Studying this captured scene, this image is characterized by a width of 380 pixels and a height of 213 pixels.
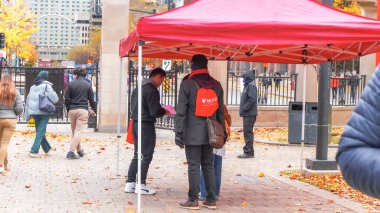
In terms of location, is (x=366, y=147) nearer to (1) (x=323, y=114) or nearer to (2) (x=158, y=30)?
(2) (x=158, y=30)

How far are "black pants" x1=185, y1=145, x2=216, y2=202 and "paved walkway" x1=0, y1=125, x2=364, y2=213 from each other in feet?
0.89

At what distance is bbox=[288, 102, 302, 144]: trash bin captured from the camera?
17.7 m

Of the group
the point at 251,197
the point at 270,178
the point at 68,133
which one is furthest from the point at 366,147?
the point at 68,133

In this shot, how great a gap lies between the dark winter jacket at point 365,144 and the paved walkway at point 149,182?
6.89 meters

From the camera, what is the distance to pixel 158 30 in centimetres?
802

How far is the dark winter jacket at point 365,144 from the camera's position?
185 centimetres

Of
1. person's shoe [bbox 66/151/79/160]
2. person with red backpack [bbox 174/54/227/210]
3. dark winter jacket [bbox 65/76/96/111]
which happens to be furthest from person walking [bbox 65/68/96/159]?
person with red backpack [bbox 174/54/227/210]

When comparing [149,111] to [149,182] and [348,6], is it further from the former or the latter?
[348,6]

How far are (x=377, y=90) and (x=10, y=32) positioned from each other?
62.0 metres

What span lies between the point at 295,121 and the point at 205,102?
9.57 meters

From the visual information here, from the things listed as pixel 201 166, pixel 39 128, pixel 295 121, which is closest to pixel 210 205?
pixel 201 166

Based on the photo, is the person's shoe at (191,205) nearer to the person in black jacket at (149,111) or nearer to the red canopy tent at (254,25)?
the red canopy tent at (254,25)

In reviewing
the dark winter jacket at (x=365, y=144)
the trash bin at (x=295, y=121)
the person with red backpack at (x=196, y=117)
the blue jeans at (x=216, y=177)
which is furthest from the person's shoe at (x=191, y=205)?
the trash bin at (x=295, y=121)

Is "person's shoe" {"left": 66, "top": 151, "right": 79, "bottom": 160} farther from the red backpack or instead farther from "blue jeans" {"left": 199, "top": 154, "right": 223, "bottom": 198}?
the red backpack
